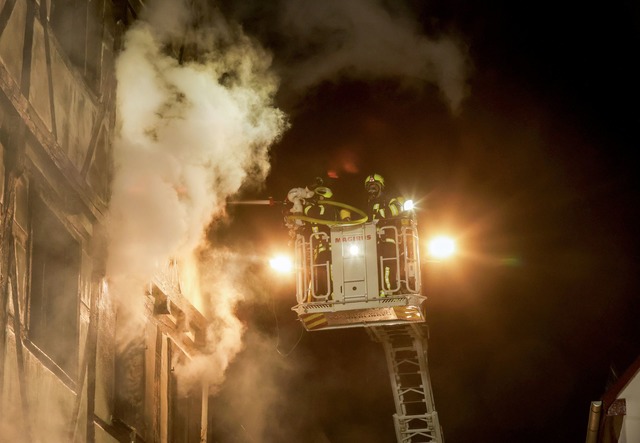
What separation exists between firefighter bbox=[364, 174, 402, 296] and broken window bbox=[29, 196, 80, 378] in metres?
5.09

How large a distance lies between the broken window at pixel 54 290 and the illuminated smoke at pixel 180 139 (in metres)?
0.92

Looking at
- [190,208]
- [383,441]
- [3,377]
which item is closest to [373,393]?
[383,441]

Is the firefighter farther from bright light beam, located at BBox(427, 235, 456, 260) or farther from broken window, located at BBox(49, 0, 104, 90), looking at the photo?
broken window, located at BBox(49, 0, 104, 90)

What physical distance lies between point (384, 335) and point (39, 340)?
27.5ft

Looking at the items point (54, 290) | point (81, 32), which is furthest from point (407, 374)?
point (81, 32)

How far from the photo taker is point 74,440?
9.14 meters

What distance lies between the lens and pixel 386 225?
45.3 ft

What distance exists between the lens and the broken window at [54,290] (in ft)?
30.3

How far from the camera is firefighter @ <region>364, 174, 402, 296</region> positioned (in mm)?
13445

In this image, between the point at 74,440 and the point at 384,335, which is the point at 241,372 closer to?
the point at 384,335

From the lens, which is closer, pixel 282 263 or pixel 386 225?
pixel 386 225

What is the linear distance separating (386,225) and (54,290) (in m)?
5.76

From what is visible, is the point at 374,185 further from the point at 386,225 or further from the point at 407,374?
the point at 407,374

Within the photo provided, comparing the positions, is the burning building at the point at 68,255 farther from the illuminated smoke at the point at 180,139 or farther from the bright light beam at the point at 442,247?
the bright light beam at the point at 442,247
